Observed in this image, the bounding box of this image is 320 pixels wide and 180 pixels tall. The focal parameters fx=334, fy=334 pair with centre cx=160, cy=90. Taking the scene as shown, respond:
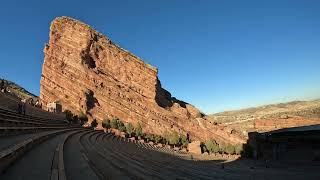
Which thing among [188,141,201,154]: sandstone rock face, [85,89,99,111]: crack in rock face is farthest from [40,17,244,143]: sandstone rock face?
[188,141,201,154]: sandstone rock face

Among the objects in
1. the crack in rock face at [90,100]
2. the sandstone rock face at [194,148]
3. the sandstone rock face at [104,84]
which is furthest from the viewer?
the crack in rock face at [90,100]

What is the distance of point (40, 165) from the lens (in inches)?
382

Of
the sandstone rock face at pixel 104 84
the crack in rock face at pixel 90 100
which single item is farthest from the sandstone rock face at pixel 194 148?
the crack in rock face at pixel 90 100

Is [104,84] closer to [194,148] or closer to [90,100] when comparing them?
[90,100]

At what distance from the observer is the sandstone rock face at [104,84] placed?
87.4m

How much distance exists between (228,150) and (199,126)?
109 ft

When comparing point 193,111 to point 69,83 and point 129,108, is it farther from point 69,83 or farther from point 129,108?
point 69,83

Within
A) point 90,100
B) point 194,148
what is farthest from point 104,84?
point 194,148

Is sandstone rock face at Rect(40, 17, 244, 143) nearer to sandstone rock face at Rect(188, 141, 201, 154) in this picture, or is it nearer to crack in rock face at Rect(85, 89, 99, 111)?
crack in rock face at Rect(85, 89, 99, 111)

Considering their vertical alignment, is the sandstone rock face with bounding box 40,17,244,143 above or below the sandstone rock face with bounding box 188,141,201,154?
above

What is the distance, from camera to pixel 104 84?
98.2 m

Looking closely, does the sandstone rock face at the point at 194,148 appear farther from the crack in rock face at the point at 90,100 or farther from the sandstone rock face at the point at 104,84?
the crack in rock face at the point at 90,100

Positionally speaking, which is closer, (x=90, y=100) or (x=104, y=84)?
(x=90, y=100)

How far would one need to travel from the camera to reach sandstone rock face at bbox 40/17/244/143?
87.4 metres
